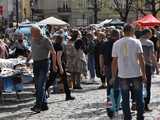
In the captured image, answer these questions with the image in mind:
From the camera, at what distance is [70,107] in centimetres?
1302

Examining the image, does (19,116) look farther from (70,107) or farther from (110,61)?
(110,61)

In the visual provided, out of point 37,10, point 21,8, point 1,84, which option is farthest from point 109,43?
point 37,10

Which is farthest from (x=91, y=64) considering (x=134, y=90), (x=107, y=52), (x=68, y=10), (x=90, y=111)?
(x=68, y=10)

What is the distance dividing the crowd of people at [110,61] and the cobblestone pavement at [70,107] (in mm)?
284

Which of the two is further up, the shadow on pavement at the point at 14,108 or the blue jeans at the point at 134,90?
the blue jeans at the point at 134,90

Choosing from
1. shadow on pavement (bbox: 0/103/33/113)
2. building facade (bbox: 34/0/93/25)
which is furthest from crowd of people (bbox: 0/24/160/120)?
building facade (bbox: 34/0/93/25)

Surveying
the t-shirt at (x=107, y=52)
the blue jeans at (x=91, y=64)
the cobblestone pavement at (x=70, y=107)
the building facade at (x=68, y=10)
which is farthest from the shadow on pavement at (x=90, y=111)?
the building facade at (x=68, y=10)

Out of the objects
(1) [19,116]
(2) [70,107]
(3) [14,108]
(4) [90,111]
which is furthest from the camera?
(3) [14,108]

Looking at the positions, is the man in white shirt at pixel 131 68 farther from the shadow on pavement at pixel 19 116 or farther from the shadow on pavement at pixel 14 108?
the shadow on pavement at pixel 14 108

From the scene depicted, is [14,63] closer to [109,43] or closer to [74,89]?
[74,89]

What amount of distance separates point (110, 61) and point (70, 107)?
185cm

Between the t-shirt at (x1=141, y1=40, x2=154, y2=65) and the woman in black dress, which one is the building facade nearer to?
the woman in black dress

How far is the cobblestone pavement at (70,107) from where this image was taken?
38.4 feet

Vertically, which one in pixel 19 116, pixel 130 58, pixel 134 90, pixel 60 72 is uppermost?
pixel 130 58
